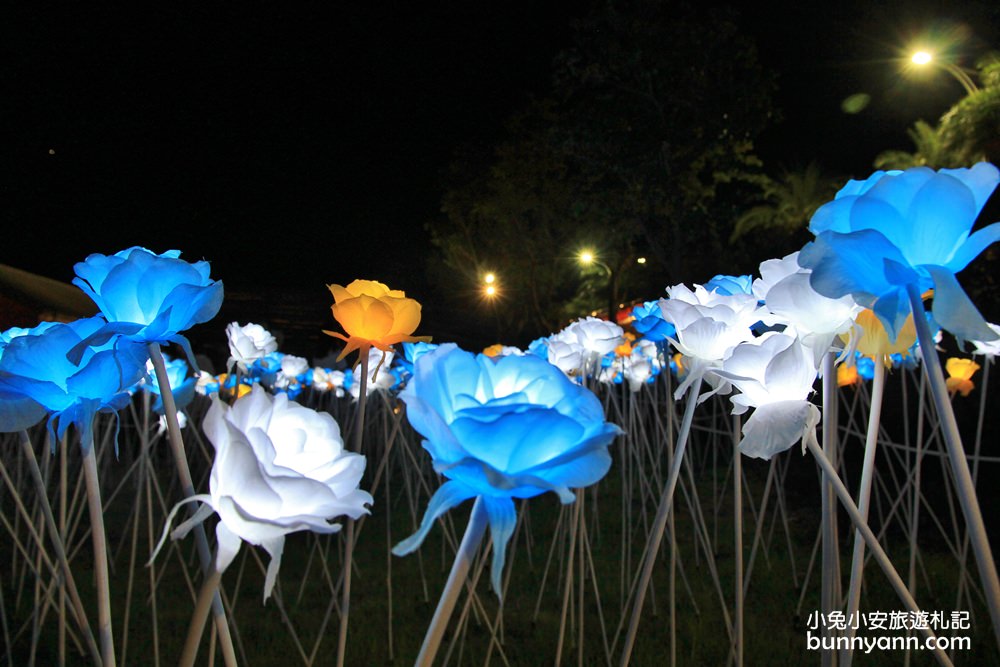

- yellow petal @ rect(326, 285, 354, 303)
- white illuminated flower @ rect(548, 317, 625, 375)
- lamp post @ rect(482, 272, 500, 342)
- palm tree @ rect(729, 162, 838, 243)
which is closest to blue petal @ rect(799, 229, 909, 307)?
yellow petal @ rect(326, 285, 354, 303)

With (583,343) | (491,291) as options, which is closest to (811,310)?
(583,343)

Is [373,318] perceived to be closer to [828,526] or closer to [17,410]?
[17,410]

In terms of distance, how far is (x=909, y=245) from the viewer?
374mm

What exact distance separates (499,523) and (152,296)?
0.30 m

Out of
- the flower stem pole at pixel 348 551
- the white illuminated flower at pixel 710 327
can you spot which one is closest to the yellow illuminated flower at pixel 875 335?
the white illuminated flower at pixel 710 327

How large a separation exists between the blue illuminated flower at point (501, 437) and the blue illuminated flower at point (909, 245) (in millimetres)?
183

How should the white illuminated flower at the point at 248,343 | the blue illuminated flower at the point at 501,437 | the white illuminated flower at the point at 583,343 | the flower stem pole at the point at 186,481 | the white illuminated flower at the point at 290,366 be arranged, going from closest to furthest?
the blue illuminated flower at the point at 501,437 → the flower stem pole at the point at 186,481 → the white illuminated flower at the point at 583,343 → the white illuminated flower at the point at 248,343 → the white illuminated flower at the point at 290,366

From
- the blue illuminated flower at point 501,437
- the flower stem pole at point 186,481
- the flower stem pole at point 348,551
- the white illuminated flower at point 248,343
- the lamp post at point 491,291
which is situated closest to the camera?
the blue illuminated flower at point 501,437

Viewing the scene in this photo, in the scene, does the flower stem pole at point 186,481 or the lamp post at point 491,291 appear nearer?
the flower stem pole at point 186,481

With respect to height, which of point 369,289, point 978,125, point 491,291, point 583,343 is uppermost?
point 491,291

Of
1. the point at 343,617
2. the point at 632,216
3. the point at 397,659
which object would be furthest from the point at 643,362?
the point at 632,216

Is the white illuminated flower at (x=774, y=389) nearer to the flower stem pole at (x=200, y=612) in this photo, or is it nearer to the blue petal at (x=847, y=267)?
the blue petal at (x=847, y=267)

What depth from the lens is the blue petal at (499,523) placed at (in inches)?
11.4

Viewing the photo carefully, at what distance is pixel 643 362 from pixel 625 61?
767 centimetres
